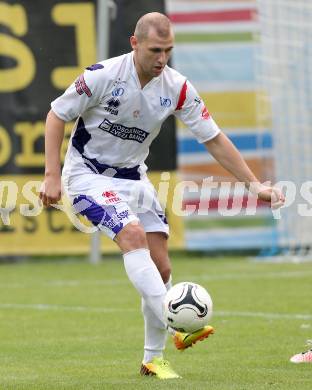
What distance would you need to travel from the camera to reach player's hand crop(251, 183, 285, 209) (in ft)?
21.4

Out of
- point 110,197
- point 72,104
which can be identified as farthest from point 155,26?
point 110,197

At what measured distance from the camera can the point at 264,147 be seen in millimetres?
16484

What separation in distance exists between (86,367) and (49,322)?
2.50 metres

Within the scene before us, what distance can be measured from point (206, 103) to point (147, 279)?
1026 cm

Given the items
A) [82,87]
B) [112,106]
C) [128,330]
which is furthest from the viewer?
[128,330]

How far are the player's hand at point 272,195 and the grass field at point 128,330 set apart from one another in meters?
0.98

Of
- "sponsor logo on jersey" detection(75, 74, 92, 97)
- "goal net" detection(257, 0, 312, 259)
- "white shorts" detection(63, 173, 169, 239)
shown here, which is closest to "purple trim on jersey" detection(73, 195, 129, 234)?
"white shorts" detection(63, 173, 169, 239)

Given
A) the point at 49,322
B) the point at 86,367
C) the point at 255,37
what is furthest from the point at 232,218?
the point at 86,367

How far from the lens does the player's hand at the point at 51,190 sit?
637 centimetres

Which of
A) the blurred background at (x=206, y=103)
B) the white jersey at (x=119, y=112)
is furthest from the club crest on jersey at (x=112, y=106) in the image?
the blurred background at (x=206, y=103)

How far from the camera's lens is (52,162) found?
6465 mm

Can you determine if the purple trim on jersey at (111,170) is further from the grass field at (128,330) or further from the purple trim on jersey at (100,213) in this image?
the grass field at (128,330)

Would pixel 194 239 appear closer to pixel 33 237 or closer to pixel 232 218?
pixel 232 218

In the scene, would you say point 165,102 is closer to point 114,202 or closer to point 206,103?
point 114,202
